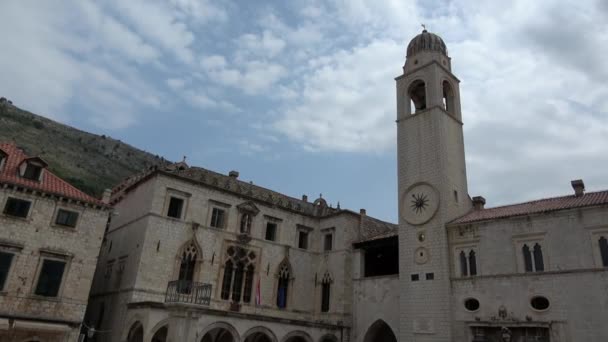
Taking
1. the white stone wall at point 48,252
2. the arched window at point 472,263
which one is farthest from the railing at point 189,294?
the arched window at point 472,263

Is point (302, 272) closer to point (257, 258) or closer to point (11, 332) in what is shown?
point (257, 258)

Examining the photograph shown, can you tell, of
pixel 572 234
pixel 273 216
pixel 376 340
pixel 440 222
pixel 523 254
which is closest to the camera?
pixel 572 234

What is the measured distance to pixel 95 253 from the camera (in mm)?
21938

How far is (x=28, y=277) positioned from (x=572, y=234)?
25439 mm

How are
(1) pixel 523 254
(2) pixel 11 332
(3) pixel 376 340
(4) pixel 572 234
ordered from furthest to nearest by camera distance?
(3) pixel 376 340, (1) pixel 523 254, (4) pixel 572 234, (2) pixel 11 332

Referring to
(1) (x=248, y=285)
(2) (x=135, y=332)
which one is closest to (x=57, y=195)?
(2) (x=135, y=332)

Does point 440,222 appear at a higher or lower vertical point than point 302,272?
higher

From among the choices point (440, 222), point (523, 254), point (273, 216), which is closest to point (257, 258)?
point (273, 216)

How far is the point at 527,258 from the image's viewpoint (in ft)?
71.2

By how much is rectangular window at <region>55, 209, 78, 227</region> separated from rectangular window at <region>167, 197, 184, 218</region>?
540cm

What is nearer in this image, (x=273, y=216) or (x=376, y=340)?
(x=376, y=340)

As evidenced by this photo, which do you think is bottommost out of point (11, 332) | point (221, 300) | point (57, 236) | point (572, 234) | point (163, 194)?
point (11, 332)

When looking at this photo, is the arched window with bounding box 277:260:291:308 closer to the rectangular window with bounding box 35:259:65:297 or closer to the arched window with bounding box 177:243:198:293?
the arched window with bounding box 177:243:198:293

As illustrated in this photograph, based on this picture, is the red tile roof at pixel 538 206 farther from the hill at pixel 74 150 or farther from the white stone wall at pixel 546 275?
the hill at pixel 74 150
